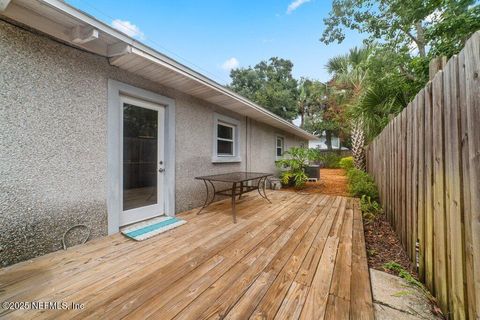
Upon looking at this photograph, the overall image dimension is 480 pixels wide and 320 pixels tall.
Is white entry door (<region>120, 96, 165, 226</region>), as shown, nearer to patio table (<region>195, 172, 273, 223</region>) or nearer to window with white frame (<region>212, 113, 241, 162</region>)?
patio table (<region>195, 172, 273, 223</region>)

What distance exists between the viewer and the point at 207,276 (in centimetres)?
195

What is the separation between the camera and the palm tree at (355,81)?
7.99 m

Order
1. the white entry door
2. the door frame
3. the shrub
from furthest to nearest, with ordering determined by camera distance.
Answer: the shrub → the white entry door → the door frame

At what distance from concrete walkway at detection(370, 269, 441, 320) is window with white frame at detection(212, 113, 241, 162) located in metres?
3.88

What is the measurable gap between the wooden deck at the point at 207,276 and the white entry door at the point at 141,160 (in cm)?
63

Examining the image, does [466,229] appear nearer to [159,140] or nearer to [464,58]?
[464,58]

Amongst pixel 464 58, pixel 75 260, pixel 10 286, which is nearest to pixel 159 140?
pixel 75 260

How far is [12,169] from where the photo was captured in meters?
2.07

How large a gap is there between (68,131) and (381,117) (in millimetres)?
6685

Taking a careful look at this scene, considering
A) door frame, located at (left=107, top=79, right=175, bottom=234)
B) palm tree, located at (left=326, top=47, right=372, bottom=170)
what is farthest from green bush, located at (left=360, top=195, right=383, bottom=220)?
door frame, located at (left=107, top=79, right=175, bottom=234)

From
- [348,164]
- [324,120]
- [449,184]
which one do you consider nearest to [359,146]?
[348,164]

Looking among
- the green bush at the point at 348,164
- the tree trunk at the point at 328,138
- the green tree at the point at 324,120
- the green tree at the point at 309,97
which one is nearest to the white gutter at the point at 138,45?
the green bush at the point at 348,164

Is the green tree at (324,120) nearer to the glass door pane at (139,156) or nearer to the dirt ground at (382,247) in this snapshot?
the dirt ground at (382,247)

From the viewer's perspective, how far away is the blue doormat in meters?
2.87
